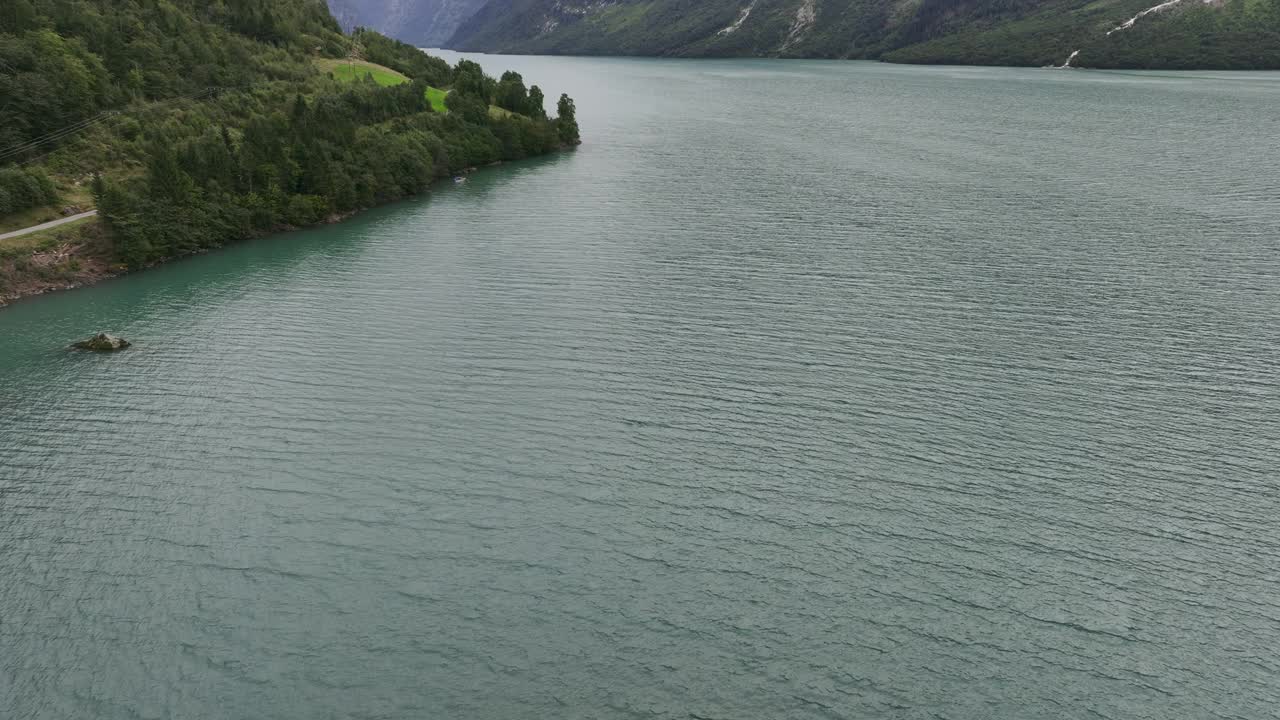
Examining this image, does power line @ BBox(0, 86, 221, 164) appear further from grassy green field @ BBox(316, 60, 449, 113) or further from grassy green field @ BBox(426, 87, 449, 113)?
grassy green field @ BBox(426, 87, 449, 113)

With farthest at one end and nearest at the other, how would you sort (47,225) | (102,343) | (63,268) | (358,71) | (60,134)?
(358,71), (60,134), (47,225), (63,268), (102,343)

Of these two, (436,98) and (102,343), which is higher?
(436,98)

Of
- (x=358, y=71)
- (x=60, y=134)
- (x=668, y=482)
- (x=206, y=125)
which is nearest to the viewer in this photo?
(x=668, y=482)

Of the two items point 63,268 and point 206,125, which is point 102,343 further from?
point 206,125

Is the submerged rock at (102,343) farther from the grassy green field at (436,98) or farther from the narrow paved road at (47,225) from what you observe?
the grassy green field at (436,98)

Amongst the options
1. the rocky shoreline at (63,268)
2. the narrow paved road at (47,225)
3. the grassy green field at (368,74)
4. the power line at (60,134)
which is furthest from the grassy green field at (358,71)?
the rocky shoreline at (63,268)

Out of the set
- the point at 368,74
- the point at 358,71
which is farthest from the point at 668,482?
the point at 358,71

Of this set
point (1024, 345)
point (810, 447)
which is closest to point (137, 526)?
point (810, 447)
